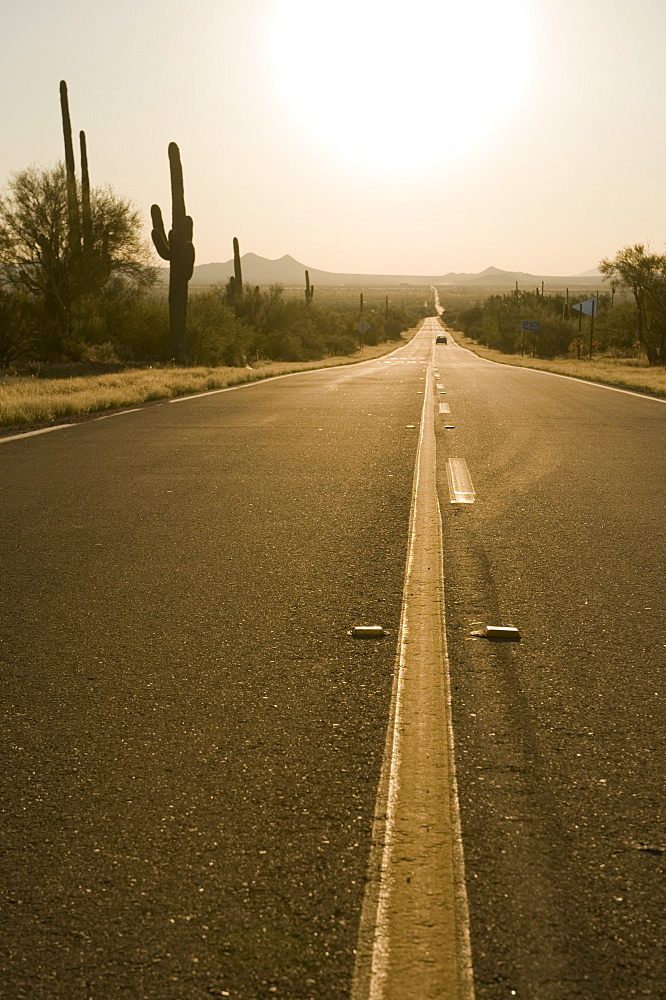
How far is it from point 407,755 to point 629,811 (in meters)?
0.75

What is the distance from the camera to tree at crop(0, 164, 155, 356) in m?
32.4

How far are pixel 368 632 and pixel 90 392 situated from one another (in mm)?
17005

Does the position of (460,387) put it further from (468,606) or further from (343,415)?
(468,606)

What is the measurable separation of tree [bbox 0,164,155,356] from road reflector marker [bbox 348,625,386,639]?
2942 centimetres

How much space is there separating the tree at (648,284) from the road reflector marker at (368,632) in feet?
173

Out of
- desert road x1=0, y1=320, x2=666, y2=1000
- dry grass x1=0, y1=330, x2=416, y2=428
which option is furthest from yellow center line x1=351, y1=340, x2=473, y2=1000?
dry grass x1=0, y1=330, x2=416, y2=428

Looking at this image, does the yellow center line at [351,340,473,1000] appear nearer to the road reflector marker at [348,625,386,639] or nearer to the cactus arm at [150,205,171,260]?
the road reflector marker at [348,625,386,639]

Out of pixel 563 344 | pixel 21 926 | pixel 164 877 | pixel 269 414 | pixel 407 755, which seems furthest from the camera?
pixel 563 344

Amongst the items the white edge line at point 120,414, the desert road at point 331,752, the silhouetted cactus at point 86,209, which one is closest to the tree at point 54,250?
the silhouetted cactus at point 86,209

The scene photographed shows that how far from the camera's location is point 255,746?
3.65 metres

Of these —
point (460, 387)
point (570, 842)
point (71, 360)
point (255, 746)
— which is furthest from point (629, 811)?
point (71, 360)

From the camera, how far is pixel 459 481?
32.8 ft

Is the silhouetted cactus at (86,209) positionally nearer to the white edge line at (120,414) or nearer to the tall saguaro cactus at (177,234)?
the tall saguaro cactus at (177,234)

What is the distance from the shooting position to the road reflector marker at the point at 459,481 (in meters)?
9.07
